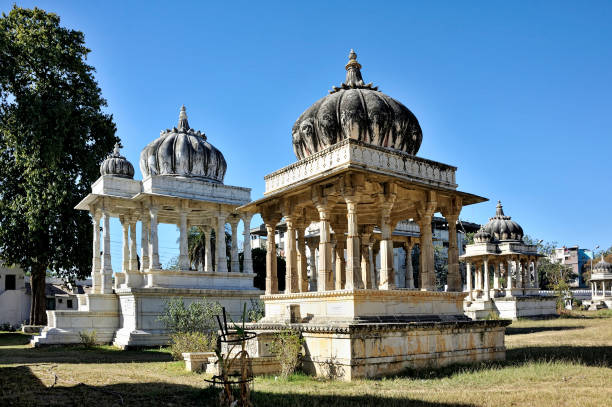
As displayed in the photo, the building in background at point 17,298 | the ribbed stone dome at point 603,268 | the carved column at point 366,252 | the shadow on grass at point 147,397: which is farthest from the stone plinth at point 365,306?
the ribbed stone dome at point 603,268

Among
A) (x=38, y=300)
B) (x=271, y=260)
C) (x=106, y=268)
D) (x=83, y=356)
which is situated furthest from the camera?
(x=38, y=300)

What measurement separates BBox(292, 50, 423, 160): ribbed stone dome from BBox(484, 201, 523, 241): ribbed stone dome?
3122 centimetres

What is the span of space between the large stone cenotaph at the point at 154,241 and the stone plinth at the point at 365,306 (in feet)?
37.1

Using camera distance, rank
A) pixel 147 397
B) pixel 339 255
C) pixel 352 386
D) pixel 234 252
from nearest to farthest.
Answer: pixel 147 397
pixel 352 386
pixel 339 255
pixel 234 252

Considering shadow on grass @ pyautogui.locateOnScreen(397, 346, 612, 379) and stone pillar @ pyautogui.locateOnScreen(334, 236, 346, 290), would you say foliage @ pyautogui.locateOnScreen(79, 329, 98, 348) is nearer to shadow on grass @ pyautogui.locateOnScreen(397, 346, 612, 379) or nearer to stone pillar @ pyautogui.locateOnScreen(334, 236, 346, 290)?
stone pillar @ pyautogui.locateOnScreen(334, 236, 346, 290)

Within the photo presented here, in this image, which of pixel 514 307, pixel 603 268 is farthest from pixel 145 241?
pixel 603 268

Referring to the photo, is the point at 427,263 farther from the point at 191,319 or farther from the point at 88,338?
the point at 88,338

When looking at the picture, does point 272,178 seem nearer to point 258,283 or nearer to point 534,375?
point 534,375

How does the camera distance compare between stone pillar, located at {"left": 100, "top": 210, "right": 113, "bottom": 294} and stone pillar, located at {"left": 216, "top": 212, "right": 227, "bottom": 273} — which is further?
stone pillar, located at {"left": 216, "top": 212, "right": 227, "bottom": 273}

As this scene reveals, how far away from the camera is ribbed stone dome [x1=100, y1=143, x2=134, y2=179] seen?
29859mm

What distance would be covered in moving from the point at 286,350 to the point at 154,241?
16.9 metres

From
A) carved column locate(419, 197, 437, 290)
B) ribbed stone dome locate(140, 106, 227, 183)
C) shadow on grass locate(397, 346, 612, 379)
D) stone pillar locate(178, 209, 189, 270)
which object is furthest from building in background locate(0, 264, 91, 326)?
shadow on grass locate(397, 346, 612, 379)

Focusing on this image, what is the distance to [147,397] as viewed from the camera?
1091 cm

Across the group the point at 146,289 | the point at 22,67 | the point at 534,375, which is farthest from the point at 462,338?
the point at 22,67
